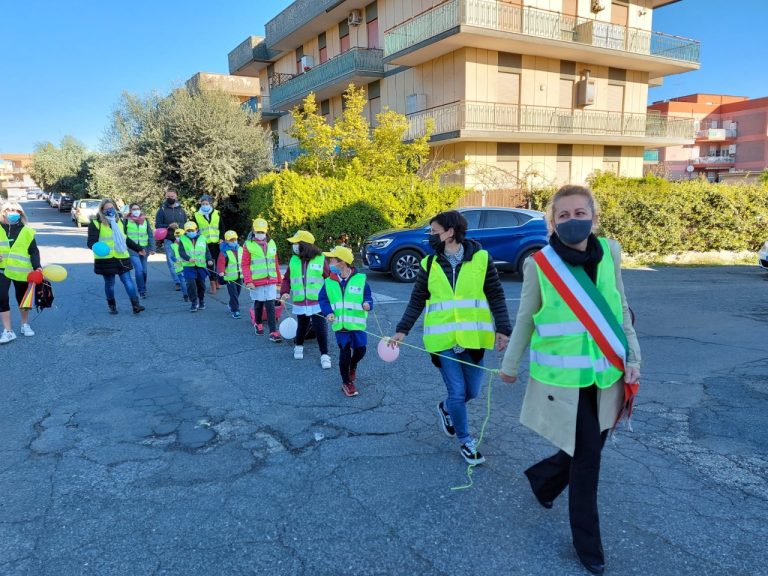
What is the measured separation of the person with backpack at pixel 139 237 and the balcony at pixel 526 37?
13771 millimetres

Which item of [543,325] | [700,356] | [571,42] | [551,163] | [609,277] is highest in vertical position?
[571,42]

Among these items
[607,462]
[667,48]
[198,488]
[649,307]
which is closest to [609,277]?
[607,462]

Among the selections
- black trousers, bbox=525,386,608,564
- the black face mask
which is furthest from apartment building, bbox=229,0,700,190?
black trousers, bbox=525,386,608,564

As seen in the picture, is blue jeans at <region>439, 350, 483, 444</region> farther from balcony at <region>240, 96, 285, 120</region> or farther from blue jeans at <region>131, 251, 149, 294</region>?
balcony at <region>240, 96, 285, 120</region>

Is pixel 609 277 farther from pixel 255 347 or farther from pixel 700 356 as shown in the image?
pixel 255 347

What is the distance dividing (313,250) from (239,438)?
2.43 meters

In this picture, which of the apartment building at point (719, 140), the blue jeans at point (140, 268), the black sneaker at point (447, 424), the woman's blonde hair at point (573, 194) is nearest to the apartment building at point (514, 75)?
the blue jeans at point (140, 268)

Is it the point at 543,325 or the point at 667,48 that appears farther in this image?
the point at 667,48

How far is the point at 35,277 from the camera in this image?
22.5 feet

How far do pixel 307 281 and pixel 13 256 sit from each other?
4.06 meters

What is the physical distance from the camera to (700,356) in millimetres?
6242

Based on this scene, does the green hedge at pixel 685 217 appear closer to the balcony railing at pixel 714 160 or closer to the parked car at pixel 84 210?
the parked car at pixel 84 210

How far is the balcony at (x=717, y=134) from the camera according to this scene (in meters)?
58.3

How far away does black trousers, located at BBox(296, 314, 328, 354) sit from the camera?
581 cm
